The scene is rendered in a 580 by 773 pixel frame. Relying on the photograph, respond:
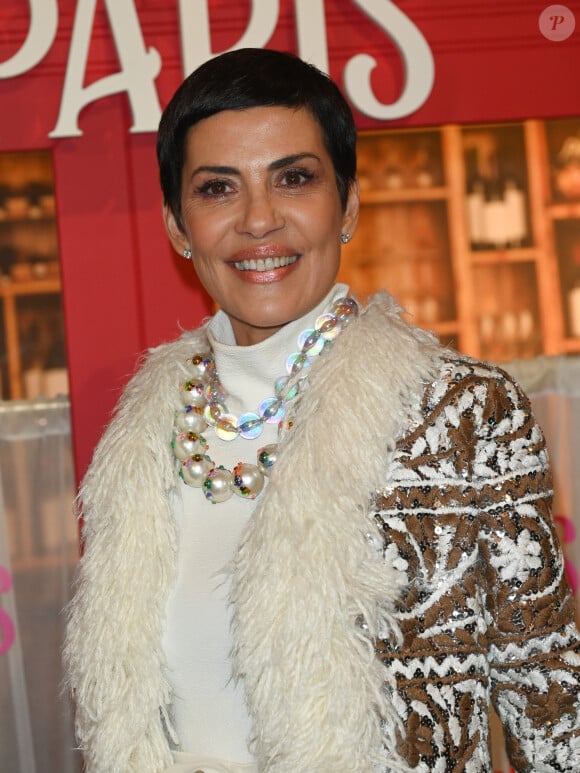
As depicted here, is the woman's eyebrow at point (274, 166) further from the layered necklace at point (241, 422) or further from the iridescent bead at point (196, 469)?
the iridescent bead at point (196, 469)

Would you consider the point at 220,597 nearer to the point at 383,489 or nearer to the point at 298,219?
the point at 383,489

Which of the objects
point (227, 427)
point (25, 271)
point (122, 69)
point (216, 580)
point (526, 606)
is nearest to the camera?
point (526, 606)

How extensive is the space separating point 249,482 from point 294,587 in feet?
0.56

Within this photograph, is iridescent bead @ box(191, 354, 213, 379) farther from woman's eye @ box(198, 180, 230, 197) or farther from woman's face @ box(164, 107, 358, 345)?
woman's eye @ box(198, 180, 230, 197)

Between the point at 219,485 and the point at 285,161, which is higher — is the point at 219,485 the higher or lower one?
the lower one

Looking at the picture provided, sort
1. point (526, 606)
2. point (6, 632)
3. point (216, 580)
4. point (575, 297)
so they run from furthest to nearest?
point (575, 297), point (6, 632), point (216, 580), point (526, 606)

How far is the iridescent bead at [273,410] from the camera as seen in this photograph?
1.35m

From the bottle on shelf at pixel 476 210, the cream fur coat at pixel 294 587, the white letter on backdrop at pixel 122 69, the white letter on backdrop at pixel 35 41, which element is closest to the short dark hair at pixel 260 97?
the cream fur coat at pixel 294 587

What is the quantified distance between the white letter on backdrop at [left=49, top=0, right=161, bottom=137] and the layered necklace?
4.25 ft

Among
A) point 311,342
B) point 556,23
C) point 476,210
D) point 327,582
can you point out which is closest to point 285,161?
point 311,342

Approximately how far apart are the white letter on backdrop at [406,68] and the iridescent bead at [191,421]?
1383 mm

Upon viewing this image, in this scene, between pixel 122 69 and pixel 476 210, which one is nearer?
pixel 122 69

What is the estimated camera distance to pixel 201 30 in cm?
257

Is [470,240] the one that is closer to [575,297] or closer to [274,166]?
[575,297]
